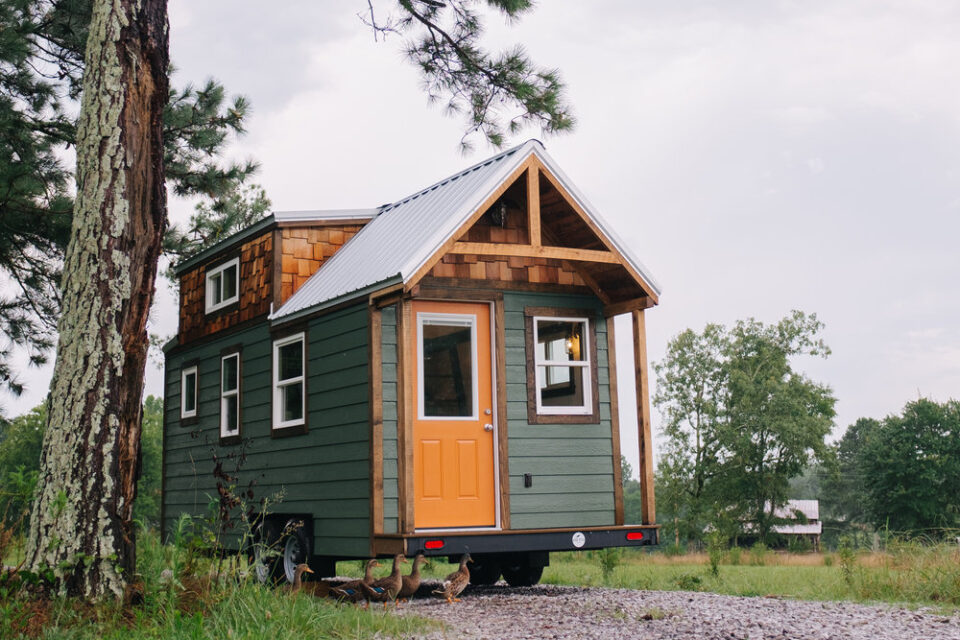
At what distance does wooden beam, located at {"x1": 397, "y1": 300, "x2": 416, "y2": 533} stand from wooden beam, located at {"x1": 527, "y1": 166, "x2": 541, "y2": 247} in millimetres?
1414

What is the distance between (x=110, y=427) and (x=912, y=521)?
4244 cm

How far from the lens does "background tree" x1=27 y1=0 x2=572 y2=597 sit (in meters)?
6.99

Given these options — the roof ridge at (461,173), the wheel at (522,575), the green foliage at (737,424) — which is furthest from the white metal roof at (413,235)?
the green foliage at (737,424)

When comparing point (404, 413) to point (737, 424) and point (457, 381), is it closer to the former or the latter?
point (457, 381)

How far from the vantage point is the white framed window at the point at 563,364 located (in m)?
10.5

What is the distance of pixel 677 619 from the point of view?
7184 millimetres

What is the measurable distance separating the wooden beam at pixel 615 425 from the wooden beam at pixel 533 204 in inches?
69.2

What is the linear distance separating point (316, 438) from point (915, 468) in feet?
129

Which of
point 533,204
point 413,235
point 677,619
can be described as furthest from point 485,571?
point 677,619

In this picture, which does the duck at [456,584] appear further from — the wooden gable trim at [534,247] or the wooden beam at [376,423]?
the wooden gable trim at [534,247]

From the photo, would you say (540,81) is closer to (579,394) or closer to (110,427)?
(579,394)

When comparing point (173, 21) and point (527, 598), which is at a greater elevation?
point (173, 21)

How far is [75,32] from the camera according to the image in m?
13.4

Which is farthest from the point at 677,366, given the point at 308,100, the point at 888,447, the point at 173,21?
the point at 173,21
